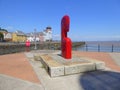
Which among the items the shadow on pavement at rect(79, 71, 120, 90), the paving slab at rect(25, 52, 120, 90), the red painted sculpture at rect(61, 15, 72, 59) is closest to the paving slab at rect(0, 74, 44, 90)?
the paving slab at rect(25, 52, 120, 90)

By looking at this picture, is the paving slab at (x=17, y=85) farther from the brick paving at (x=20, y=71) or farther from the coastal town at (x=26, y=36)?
the coastal town at (x=26, y=36)

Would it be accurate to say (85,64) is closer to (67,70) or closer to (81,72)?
(81,72)

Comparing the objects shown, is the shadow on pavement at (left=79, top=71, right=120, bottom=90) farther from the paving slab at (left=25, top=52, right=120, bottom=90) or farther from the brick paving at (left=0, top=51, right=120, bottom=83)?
the brick paving at (left=0, top=51, right=120, bottom=83)

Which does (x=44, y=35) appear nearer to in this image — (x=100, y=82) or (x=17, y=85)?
(x=17, y=85)

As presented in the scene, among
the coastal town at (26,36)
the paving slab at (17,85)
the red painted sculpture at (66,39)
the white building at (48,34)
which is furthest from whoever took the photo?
the white building at (48,34)

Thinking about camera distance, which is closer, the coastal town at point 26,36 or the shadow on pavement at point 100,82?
the shadow on pavement at point 100,82

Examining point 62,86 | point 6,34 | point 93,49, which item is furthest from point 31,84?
point 6,34

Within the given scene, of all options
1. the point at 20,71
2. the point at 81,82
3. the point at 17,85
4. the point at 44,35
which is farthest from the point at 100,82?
the point at 44,35

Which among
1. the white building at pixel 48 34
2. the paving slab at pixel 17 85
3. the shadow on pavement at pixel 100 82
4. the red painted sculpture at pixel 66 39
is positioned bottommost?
the paving slab at pixel 17 85

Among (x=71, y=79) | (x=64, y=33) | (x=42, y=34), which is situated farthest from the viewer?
(x=42, y=34)

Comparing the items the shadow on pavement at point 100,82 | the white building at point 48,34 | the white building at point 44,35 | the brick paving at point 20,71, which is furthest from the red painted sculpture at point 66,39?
the white building at point 48,34

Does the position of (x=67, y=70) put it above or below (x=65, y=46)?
below

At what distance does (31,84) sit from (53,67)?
1.42m

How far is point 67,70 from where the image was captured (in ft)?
23.5
